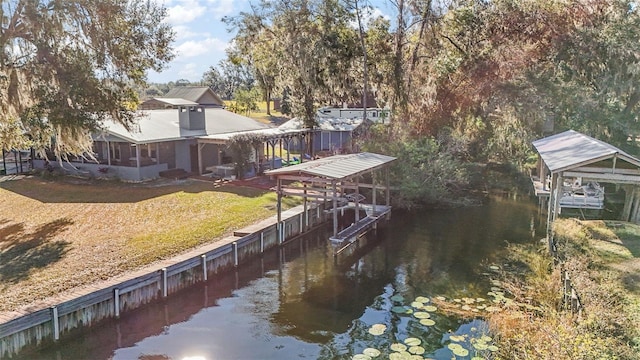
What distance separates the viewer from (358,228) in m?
16.3

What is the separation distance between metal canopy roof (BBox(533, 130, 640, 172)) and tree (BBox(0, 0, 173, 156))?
1359 cm

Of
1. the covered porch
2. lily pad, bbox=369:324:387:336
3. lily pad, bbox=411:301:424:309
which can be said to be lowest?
lily pad, bbox=369:324:387:336

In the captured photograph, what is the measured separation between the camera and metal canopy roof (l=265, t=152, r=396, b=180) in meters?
14.4

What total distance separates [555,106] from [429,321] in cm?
1816

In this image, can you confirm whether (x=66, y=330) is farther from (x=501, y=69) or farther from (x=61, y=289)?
(x=501, y=69)

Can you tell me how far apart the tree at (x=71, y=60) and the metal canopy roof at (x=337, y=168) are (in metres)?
5.98

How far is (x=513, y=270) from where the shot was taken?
13.4 meters

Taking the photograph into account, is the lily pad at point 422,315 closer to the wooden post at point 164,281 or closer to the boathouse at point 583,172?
the boathouse at point 583,172

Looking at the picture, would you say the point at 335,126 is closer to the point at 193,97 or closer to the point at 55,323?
the point at 193,97

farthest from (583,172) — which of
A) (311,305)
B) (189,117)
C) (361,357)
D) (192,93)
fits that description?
(192,93)

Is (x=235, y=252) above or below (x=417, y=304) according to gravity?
above

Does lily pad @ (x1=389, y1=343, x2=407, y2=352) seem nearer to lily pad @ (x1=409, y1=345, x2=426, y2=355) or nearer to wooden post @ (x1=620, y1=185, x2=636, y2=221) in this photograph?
lily pad @ (x1=409, y1=345, x2=426, y2=355)

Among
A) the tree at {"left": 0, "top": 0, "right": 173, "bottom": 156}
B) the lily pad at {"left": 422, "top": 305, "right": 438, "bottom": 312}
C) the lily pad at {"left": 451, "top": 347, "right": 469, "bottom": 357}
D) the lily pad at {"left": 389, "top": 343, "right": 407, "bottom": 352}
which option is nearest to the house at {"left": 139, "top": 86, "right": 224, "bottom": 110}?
the tree at {"left": 0, "top": 0, "right": 173, "bottom": 156}

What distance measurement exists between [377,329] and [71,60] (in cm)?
1198
